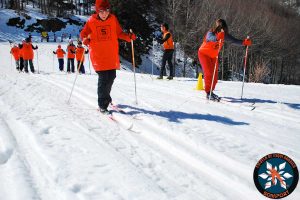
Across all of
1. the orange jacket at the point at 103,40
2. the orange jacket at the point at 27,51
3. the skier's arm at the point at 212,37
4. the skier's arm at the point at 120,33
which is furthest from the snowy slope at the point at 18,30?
the orange jacket at the point at 103,40

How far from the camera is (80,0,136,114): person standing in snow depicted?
5.75 metres

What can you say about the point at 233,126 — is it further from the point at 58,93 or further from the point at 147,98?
the point at 58,93

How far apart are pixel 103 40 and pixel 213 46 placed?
9.42ft

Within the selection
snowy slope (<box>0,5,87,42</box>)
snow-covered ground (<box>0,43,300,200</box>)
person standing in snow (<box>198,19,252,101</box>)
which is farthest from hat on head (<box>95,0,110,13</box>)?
snowy slope (<box>0,5,87,42</box>)

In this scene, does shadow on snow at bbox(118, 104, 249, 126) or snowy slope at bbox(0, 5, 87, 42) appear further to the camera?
snowy slope at bbox(0, 5, 87, 42)

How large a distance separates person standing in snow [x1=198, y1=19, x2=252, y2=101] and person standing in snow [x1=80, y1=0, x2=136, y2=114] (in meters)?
2.40

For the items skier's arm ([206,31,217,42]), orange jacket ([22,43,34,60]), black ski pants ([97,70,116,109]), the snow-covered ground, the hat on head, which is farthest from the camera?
orange jacket ([22,43,34,60])

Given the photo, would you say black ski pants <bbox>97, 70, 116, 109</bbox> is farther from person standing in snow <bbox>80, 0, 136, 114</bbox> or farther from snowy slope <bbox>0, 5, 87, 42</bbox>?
snowy slope <bbox>0, 5, 87, 42</bbox>

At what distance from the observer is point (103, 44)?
233 inches

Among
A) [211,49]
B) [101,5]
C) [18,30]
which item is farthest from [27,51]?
[18,30]

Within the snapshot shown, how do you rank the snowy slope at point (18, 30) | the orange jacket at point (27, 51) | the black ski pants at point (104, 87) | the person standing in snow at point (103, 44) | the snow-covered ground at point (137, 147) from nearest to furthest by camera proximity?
the snow-covered ground at point (137, 147) < the person standing in snow at point (103, 44) < the black ski pants at point (104, 87) < the orange jacket at point (27, 51) < the snowy slope at point (18, 30)

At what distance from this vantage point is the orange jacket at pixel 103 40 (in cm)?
577

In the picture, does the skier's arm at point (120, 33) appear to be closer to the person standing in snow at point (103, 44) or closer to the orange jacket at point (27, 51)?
the person standing in snow at point (103, 44)

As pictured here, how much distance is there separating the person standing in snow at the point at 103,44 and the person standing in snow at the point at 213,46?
94.4 inches
